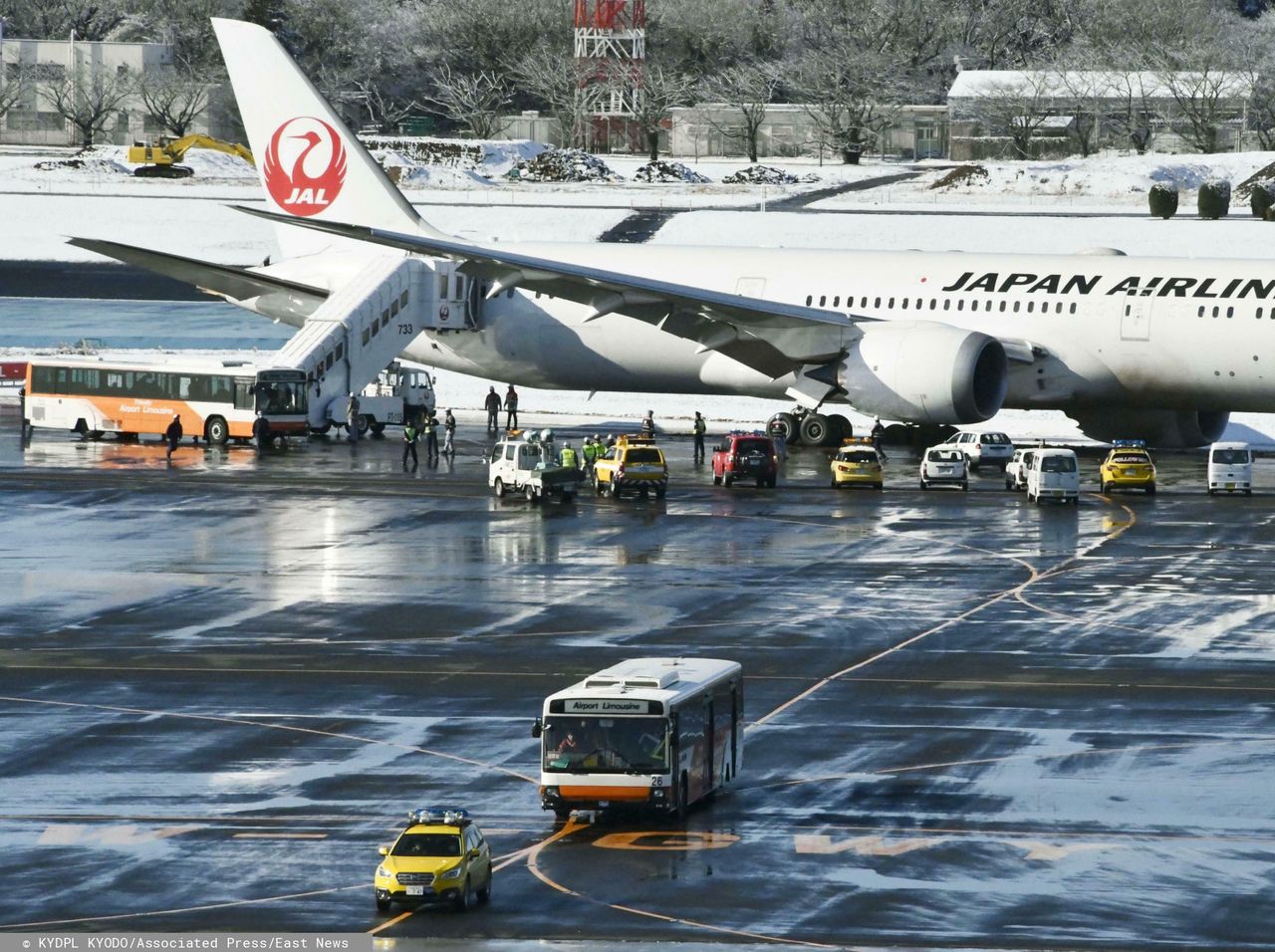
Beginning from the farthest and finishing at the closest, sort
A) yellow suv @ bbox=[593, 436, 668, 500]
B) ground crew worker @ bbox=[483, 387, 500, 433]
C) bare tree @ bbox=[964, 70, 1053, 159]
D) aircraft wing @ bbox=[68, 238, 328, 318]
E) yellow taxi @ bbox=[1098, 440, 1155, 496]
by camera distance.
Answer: bare tree @ bbox=[964, 70, 1053, 159] → ground crew worker @ bbox=[483, 387, 500, 433] → aircraft wing @ bbox=[68, 238, 328, 318] → yellow taxi @ bbox=[1098, 440, 1155, 496] → yellow suv @ bbox=[593, 436, 668, 500]

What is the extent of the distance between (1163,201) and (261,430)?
77235 millimetres

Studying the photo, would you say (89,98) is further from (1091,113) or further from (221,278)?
(221,278)

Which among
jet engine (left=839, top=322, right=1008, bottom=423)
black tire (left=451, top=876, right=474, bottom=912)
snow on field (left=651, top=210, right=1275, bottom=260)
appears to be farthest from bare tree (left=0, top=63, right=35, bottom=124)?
black tire (left=451, top=876, right=474, bottom=912)

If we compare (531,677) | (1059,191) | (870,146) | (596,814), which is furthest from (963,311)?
(870,146)

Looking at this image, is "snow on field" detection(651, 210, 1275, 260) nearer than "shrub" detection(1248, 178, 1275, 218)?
Yes

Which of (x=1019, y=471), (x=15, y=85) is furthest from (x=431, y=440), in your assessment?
(x=15, y=85)

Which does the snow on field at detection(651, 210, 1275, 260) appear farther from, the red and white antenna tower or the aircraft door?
the red and white antenna tower

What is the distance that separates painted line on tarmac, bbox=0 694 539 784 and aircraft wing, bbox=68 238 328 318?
39055 millimetres

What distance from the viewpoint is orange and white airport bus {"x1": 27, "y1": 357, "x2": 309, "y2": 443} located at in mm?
72375

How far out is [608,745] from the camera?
27547 millimetres

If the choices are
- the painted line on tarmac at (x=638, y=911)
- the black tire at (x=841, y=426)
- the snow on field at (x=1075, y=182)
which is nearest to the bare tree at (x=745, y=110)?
the snow on field at (x=1075, y=182)

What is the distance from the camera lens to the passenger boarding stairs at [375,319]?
246 feet

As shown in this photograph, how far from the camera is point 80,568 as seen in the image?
4788cm

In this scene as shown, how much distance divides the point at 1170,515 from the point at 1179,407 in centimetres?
1370
